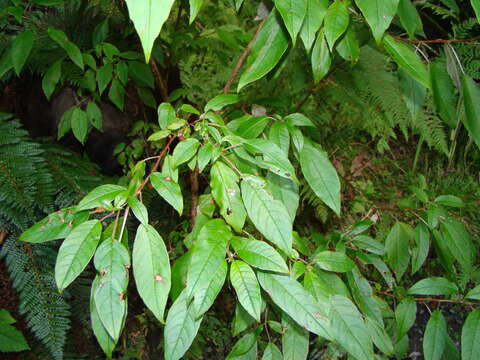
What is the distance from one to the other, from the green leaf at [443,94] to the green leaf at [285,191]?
29cm

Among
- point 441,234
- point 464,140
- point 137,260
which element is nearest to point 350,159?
point 464,140

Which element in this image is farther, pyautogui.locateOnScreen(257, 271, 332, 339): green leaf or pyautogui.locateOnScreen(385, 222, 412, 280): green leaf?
pyautogui.locateOnScreen(385, 222, 412, 280): green leaf

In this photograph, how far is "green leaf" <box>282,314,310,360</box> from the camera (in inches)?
25.4

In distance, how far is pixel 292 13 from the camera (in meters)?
0.50

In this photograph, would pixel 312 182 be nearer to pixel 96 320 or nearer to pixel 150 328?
pixel 96 320

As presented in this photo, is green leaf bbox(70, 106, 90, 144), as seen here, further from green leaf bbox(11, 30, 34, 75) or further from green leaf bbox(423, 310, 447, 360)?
green leaf bbox(423, 310, 447, 360)

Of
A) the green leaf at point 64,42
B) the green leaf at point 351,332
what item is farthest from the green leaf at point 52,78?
the green leaf at point 351,332

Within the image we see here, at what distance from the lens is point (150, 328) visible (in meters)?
1.51

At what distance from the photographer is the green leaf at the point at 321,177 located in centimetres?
64

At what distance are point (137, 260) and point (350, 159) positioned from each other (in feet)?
5.89

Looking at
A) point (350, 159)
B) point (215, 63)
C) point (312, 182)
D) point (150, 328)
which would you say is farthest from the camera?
point (350, 159)

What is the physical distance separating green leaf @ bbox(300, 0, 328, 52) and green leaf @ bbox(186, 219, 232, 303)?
0.29 metres

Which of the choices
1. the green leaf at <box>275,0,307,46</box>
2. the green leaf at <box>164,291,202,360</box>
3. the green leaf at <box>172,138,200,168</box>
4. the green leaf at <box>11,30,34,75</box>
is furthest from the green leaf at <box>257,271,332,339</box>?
the green leaf at <box>11,30,34,75</box>

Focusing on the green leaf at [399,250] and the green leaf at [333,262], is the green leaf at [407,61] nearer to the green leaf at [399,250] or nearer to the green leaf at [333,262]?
the green leaf at [333,262]
